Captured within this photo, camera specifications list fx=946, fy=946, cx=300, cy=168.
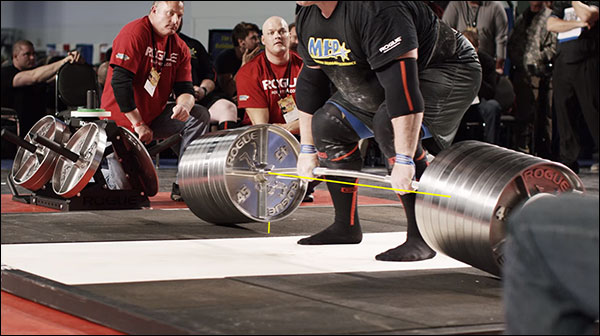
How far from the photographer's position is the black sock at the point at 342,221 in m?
4.54

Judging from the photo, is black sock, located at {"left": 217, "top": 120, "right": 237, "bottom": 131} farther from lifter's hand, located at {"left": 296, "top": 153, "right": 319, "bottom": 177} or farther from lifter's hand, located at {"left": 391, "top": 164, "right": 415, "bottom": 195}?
lifter's hand, located at {"left": 391, "top": 164, "right": 415, "bottom": 195}

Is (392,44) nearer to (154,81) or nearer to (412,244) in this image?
(412,244)

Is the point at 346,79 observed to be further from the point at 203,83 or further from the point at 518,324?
the point at 203,83

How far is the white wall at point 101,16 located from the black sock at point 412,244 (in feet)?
26.0

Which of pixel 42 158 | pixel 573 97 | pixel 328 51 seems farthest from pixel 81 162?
pixel 573 97

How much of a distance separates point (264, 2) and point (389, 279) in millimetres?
8815

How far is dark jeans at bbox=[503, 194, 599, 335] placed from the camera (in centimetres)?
181

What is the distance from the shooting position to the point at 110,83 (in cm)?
627

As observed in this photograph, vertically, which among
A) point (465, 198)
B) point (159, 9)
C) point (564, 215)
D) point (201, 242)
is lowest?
point (201, 242)

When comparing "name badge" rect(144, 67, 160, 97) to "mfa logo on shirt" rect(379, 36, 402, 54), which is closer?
"mfa logo on shirt" rect(379, 36, 402, 54)

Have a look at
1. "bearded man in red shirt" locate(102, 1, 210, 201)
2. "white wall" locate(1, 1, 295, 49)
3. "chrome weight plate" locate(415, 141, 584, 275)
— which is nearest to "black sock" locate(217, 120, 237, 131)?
"bearded man in red shirt" locate(102, 1, 210, 201)

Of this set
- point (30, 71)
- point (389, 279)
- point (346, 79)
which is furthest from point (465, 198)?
point (30, 71)

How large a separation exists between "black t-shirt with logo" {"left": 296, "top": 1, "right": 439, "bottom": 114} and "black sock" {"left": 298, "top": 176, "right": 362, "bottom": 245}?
45 cm

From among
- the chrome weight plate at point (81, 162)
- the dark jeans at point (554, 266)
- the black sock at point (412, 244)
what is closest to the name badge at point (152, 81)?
the chrome weight plate at point (81, 162)
